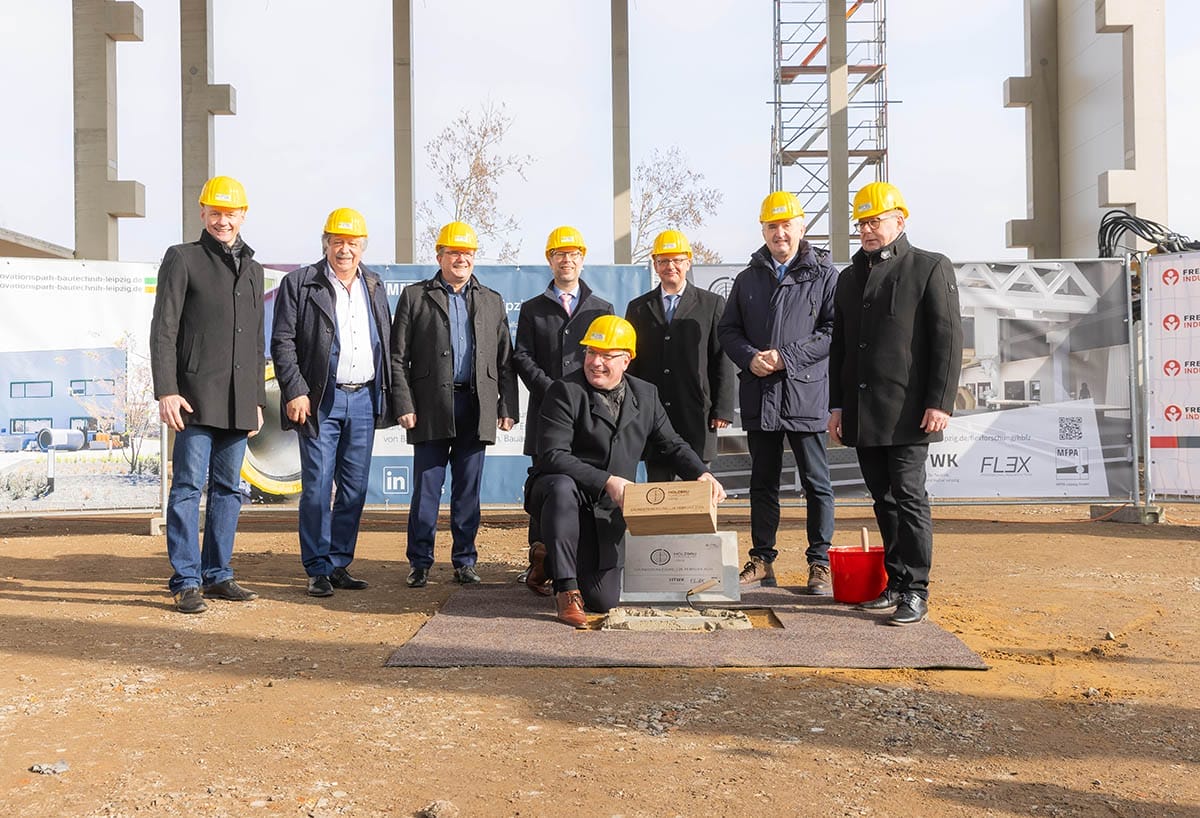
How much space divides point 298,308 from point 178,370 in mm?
759

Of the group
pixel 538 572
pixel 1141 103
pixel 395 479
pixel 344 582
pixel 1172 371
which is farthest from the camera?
pixel 1141 103

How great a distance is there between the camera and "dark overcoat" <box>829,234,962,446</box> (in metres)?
4.99

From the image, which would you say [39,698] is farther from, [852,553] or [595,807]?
[852,553]

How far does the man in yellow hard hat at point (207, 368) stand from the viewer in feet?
17.6

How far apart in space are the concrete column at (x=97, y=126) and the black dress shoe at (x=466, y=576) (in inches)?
280

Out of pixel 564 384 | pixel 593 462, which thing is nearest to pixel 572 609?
pixel 593 462

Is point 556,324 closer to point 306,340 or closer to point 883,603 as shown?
point 306,340

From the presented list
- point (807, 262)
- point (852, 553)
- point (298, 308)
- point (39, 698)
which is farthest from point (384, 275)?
point (39, 698)

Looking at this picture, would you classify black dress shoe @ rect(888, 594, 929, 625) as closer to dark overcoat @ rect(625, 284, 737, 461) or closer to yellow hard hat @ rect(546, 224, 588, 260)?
dark overcoat @ rect(625, 284, 737, 461)

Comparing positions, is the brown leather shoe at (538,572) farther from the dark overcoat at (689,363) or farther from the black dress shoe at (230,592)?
the black dress shoe at (230,592)

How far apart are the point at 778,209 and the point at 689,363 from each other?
96 centimetres

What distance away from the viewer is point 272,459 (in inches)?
359

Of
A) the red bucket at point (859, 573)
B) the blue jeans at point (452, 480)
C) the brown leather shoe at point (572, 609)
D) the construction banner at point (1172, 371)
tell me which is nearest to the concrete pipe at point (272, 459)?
the blue jeans at point (452, 480)

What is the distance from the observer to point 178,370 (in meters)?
5.43
